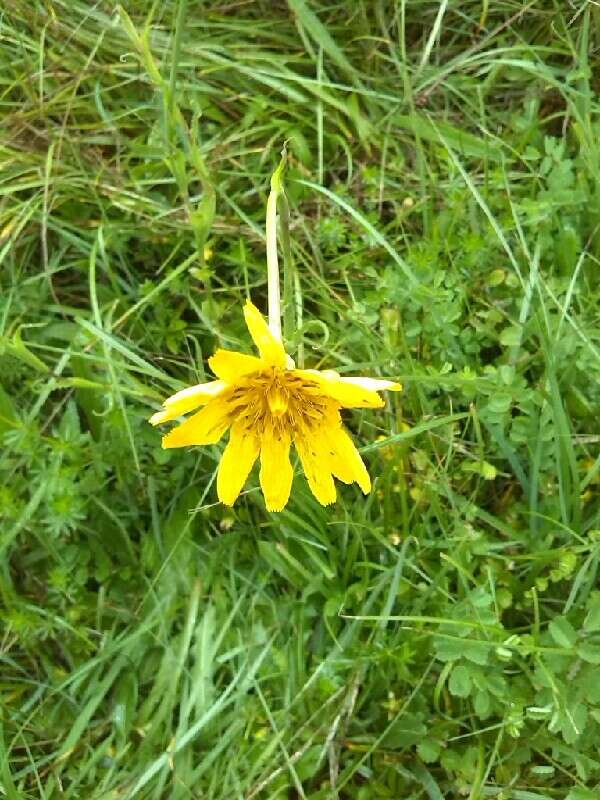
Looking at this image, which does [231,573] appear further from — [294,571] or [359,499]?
[359,499]

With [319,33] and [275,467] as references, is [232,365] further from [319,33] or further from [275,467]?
[319,33]

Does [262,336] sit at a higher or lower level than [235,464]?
higher

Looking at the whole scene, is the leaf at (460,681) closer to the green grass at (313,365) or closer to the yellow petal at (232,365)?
the green grass at (313,365)

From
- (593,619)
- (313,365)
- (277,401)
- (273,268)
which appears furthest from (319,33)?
(593,619)

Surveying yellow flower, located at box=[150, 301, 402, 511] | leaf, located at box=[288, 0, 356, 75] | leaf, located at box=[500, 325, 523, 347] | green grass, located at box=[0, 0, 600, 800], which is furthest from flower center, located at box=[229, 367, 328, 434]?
leaf, located at box=[288, 0, 356, 75]

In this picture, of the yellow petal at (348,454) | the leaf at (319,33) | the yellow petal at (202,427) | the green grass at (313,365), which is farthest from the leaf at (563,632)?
the leaf at (319,33)

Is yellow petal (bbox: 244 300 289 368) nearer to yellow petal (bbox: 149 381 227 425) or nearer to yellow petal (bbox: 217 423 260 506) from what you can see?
yellow petal (bbox: 149 381 227 425)
